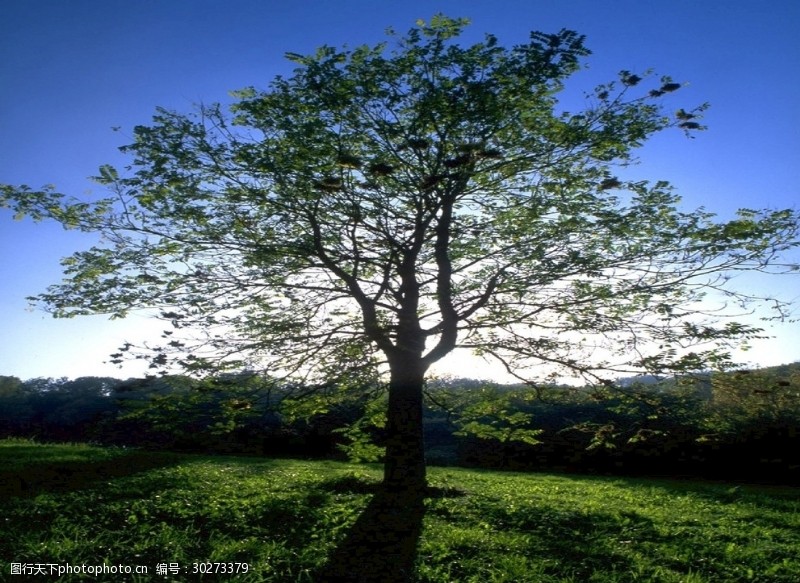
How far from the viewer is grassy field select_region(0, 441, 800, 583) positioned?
221 inches

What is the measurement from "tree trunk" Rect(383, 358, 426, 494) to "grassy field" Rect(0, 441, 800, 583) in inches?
22.1

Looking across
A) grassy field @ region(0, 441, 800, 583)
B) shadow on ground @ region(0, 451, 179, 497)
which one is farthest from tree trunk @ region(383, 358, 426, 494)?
shadow on ground @ region(0, 451, 179, 497)

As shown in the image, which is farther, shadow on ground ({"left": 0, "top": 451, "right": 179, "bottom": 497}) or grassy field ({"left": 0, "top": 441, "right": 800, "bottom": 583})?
shadow on ground ({"left": 0, "top": 451, "right": 179, "bottom": 497})

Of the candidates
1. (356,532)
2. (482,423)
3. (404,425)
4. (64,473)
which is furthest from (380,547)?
(482,423)

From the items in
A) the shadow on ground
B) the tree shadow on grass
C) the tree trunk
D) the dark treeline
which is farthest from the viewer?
the tree trunk

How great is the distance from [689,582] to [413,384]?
567 cm

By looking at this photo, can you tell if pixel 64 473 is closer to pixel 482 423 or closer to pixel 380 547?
pixel 380 547

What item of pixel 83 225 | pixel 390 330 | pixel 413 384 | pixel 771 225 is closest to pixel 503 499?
pixel 413 384

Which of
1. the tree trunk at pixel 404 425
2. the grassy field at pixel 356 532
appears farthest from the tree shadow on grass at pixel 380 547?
the tree trunk at pixel 404 425

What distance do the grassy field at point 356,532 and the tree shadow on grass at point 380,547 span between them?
0.03 meters

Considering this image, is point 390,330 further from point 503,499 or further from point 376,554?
point 503,499

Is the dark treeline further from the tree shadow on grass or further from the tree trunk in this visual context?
the tree shadow on grass

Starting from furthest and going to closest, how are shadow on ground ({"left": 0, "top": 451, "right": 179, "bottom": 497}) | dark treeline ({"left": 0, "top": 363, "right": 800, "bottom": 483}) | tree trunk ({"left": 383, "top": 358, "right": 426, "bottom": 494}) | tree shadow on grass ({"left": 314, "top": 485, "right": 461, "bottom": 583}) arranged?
tree trunk ({"left": 383, "top": 358, "right": 426, "bottom": 494}) → shadow on ground ({"left": 0, "top": 451, "right": 179, "bottom": 497}) → dark treeline ({"left": 0, "top": 363, "right": 800, "bottom": 483}) → tree shadow on grass ({"left": 314, "top": 485, "right": 461, "bottom": 583})

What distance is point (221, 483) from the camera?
1152 cm
